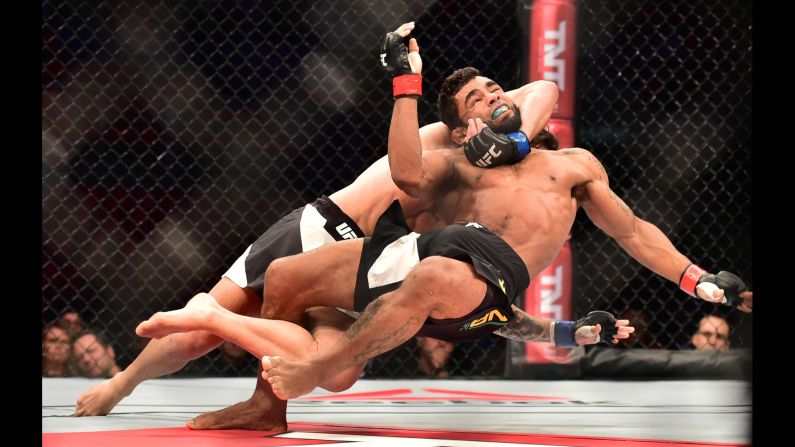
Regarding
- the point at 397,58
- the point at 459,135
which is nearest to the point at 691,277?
the point at 459,135

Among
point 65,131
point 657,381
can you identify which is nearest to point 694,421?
point 657,381

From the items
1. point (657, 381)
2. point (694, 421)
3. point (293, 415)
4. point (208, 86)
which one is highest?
point (208, 86)

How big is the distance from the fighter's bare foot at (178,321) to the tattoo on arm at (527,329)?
30.1 inches

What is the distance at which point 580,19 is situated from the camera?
145 inches

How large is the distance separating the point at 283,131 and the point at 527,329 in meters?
1.77

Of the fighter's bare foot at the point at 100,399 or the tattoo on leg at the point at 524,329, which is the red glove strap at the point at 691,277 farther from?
the fighter's bare foot at the point at 100,399

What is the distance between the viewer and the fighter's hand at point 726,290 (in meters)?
2.03

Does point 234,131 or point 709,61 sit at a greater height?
point 234,131

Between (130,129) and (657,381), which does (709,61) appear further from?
(130,129)

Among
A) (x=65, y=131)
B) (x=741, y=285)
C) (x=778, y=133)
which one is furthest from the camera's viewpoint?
(x=65, y=131)

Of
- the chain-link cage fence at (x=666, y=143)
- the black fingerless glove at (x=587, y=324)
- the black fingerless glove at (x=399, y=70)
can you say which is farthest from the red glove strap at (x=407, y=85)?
the chain-link cage fence at (x=666, y=143)

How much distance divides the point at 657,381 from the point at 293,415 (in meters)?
1.71

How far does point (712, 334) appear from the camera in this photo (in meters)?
3.79

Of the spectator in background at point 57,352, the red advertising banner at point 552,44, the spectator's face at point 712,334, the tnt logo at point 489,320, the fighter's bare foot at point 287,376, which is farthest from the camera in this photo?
the spectator's face at point 712,334
